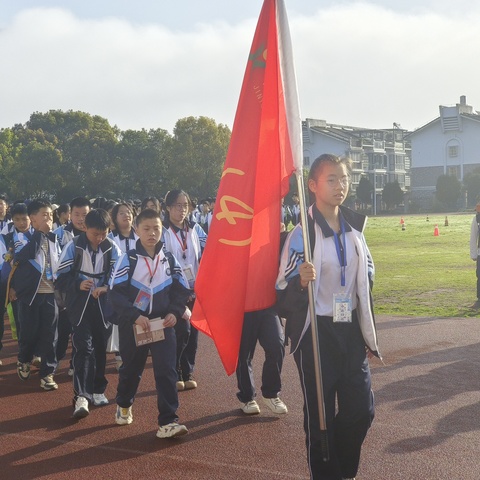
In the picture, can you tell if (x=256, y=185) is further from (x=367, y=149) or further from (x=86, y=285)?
(x=367, y=149)

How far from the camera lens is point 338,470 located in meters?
4.33

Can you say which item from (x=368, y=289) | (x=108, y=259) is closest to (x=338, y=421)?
(x=368, y=289)

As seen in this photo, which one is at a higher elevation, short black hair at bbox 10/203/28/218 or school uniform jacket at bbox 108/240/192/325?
short black hair at bbox 10/203/28/218

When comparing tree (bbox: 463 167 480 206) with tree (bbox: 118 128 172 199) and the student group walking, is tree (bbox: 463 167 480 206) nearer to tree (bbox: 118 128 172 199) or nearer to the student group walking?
tree (bbox: 118 128 172 199)

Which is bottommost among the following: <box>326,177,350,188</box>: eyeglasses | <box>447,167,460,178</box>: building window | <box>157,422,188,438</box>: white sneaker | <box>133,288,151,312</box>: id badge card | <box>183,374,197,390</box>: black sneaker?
A: <box>183,374,197,390</box>: black sneaker

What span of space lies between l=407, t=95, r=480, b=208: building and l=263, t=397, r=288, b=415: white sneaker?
7249cm

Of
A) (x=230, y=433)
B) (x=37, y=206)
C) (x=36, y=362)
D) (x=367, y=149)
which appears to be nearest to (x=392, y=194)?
(x=367, y=149)

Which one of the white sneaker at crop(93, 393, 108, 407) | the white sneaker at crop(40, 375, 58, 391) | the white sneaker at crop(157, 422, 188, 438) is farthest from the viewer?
the white sneaker at crop(40, 375, 58, 391)

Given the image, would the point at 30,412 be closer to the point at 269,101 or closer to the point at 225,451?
the point at 225,451

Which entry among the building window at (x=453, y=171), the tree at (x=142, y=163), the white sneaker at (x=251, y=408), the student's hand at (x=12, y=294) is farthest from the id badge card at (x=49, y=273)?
the building window at (x=453, y=171)

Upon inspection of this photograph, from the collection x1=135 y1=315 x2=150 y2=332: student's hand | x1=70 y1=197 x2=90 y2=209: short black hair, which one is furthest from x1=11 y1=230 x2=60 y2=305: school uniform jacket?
A: x1=135 y1=315 x2=150 y2=332: student's hand

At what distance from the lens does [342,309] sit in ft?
14.1

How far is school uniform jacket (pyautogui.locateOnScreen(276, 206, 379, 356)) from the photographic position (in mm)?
4289

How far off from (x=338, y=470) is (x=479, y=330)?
259 inches
